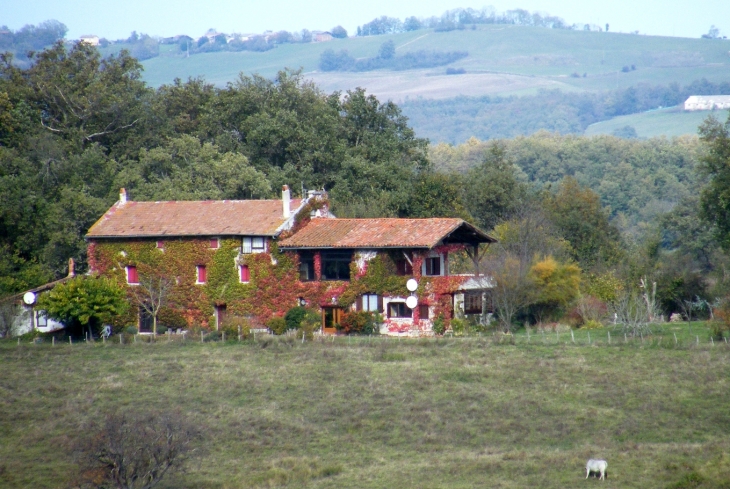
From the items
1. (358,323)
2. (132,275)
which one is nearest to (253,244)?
(132,275)

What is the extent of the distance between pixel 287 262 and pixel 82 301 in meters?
9.38

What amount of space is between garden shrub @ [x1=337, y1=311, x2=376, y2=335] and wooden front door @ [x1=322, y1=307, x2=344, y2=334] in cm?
63

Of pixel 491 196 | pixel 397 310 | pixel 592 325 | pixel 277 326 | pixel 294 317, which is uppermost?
pixel 491 196

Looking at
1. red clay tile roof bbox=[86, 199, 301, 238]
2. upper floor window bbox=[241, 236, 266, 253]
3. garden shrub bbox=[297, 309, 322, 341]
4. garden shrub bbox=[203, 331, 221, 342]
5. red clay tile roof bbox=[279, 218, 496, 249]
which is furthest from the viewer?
red clay tile roof bbox=[86, 199, 301, 238]

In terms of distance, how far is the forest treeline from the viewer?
57375mm

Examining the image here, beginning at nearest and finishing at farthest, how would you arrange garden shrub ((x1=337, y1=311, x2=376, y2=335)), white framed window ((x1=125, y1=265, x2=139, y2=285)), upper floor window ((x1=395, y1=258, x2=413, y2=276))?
garden shrub ((x1=337, y1=311, x2=376, y2=335))
upper floor window ((x1=395, y1=258, x2=413, y2=276))
white framed window ((x1=125, y1=265, x2=139, y2=285))

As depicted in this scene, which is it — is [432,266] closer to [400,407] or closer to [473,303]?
[473,303]

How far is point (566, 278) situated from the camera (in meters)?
48.8

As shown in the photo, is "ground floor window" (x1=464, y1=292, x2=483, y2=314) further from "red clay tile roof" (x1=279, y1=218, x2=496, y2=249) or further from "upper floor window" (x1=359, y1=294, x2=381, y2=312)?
"upper floor window" (x1=359, y1=294, x2=381, y2=312)

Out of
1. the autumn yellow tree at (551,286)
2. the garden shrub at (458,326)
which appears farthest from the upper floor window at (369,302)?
the autumn yellow tree at (551,286)

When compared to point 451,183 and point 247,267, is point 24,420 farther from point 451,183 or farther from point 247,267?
point 451,183

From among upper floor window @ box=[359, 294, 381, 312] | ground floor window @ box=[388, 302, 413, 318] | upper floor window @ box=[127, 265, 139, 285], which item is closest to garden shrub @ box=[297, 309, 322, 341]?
upper floor window @ box=[359, 294, 381, 312]

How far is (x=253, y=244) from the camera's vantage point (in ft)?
164

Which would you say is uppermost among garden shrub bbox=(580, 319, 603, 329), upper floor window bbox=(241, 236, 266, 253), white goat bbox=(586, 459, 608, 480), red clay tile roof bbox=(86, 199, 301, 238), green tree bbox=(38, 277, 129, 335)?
red clay tile roof bbox=(86, 199, 301, 238)
